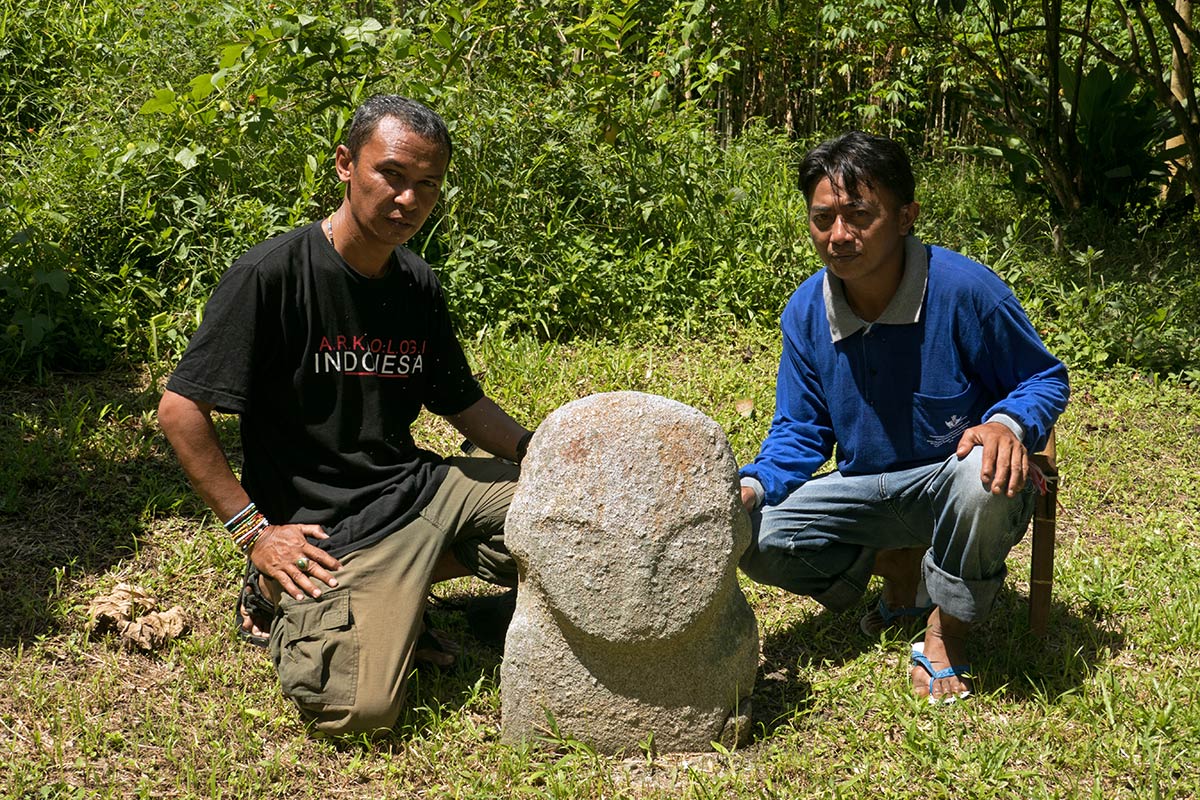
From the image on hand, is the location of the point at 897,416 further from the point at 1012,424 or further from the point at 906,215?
the point at 906,215

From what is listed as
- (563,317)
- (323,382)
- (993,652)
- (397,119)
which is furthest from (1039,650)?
(563,317)

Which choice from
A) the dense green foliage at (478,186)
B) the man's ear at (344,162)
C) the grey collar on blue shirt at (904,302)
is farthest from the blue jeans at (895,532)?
the dense green foliage at (478,186)

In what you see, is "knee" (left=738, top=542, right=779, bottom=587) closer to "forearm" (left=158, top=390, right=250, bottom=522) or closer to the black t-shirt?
the black t-shirt

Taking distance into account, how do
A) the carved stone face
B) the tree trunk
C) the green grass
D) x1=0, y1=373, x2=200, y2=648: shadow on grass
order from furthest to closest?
the tree trunk < x1=0, y1=373, x2=200, y2=648: shadow on grass < the green grass < the carved stone face

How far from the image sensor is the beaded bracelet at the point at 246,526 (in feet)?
10.4

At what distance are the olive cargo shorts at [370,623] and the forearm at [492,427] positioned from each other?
0.26 m

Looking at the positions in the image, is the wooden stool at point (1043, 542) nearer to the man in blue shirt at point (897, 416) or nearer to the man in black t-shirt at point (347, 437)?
the man in blue shirt at point (897, 416)

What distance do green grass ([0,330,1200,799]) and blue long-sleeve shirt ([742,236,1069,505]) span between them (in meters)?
0.60

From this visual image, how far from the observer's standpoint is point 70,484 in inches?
169

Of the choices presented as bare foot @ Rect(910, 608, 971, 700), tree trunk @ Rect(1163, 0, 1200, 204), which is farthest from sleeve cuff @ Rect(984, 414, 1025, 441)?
tree trunk @ Rect(1163, 0, 1200, 204)

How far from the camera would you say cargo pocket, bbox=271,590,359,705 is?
3.07 metres

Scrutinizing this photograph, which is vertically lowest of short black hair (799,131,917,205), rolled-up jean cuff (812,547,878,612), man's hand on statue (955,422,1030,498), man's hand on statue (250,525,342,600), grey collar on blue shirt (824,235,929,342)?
rolled-up jean cuff (812,547,878,612)

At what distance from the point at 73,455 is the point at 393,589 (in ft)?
6.04

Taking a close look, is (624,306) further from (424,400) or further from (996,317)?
(996,317)
